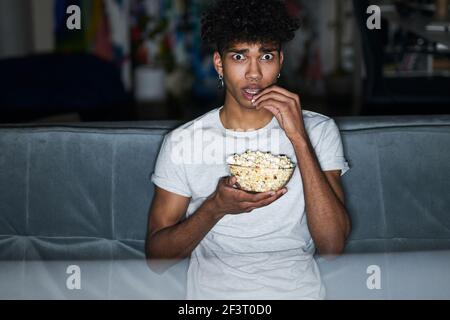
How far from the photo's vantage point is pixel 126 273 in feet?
5.82

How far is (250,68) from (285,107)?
13cm

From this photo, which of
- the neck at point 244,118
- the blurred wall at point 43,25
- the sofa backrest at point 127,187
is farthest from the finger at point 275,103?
the blurred wall at point 43,25

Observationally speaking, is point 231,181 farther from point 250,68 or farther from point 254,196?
point 250,68

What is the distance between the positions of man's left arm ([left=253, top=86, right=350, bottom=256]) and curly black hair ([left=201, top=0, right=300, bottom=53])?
144 mm

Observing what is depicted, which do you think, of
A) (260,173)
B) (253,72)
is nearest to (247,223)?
(260,173)

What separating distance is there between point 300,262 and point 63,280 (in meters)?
0.63

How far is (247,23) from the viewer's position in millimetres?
1569

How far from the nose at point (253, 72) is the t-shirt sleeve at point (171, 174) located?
0.79 feet

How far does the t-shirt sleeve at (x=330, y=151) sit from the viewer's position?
5.22ft

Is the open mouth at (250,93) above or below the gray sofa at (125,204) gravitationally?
above

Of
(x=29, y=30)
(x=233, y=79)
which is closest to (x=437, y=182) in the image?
(x=233, y=79)

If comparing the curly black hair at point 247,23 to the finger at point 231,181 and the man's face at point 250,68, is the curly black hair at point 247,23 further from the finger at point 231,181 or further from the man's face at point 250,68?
the finger at point 231,181

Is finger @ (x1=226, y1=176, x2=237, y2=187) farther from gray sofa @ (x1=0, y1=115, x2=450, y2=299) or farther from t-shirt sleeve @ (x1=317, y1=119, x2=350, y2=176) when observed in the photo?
gray sofa @ (x1=0, y1=115, x2=450, y2=299)

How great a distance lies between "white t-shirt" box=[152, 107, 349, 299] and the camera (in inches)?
60.5
